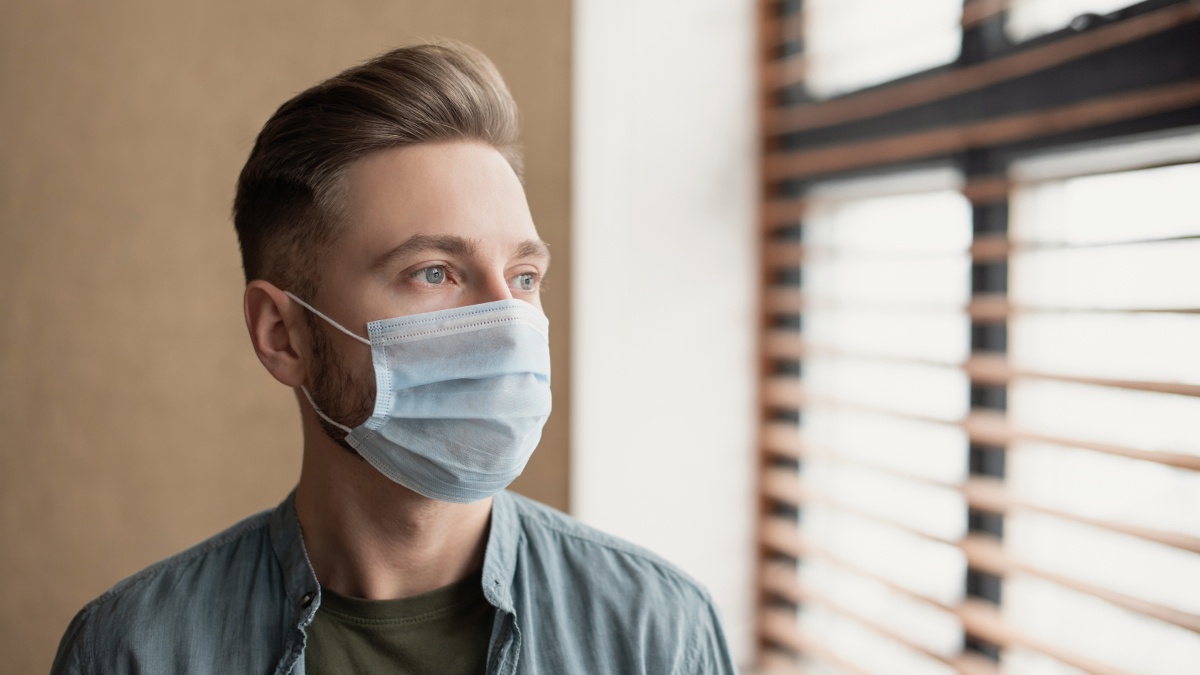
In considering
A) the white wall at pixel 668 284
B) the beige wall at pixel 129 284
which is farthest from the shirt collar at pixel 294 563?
the white wall at pixel 668 284

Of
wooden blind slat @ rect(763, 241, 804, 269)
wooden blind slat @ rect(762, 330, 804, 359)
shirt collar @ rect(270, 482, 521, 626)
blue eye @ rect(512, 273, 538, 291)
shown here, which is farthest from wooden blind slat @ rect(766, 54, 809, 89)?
shirt collar @ rect(270, 482, 521, 626)

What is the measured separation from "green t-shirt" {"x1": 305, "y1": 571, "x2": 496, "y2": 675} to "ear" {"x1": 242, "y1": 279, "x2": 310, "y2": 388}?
0.34 meters

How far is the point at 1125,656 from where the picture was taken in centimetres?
148

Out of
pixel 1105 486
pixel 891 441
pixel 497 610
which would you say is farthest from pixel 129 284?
pixel 1105 486

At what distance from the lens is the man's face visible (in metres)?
1.11

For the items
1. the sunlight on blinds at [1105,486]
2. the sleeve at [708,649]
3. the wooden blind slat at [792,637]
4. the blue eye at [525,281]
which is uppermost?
the blue eye at [525,281]

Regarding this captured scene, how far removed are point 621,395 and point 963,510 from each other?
34.3 inches

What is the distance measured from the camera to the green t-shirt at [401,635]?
109 centimetres

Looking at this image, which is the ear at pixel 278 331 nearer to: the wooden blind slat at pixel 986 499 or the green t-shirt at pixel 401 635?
the green t-shirt at pixel 401 635

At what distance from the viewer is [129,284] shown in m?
1.67

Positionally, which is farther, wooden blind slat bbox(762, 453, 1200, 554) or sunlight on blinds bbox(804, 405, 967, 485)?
sunlight on blinds bbox(804, 405, 967, 485)

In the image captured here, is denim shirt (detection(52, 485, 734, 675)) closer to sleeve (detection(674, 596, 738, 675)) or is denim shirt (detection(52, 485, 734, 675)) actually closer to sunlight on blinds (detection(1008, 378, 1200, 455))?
sleeve (detection(674, 596, 738, 675))

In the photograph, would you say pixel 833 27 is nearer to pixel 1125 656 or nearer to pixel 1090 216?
pixel 1090 216

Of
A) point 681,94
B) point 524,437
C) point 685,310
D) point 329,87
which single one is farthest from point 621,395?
point 329,87
